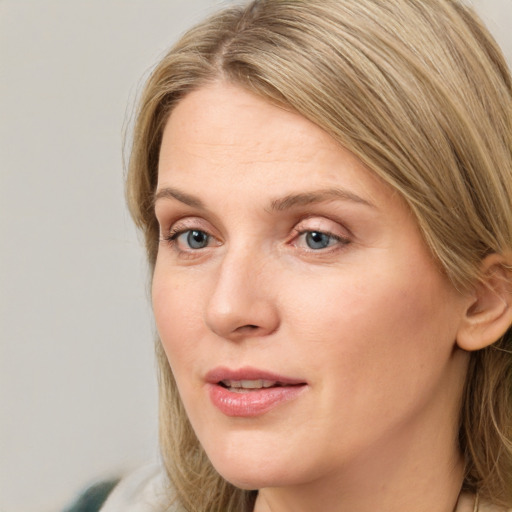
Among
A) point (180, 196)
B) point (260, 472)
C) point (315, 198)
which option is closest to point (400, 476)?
point (260, 472)

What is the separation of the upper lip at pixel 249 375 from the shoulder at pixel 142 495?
0.96m

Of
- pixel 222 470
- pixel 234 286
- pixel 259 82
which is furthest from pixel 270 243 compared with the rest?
pixel 222 470

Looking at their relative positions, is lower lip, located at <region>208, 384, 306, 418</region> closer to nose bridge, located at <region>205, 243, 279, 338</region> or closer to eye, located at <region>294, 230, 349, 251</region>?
nose bridge, located at <region>205, 243, 279, 338</region>

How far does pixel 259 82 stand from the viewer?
2.60m

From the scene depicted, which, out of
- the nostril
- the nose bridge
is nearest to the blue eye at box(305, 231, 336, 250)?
the nose bridge

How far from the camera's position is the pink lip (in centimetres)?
255

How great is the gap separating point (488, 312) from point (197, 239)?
75cm

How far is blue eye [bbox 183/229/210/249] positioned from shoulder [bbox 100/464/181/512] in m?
1.02

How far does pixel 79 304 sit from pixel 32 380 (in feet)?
1.21

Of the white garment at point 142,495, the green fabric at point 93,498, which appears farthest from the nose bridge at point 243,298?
the green fabric at point 93,498

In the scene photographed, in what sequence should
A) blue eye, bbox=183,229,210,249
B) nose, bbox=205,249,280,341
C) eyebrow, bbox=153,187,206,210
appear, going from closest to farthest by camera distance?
nose, bbox=205,249,280,341, eyebrow, bbox=153,187,206,210, blue eye, bbox=183,229,210,249

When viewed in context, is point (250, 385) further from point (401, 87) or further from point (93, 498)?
point (93, 498)

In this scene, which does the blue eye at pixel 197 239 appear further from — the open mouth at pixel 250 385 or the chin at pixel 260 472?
the chin at pixel 260 472

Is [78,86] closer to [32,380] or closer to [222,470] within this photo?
[32,380]
